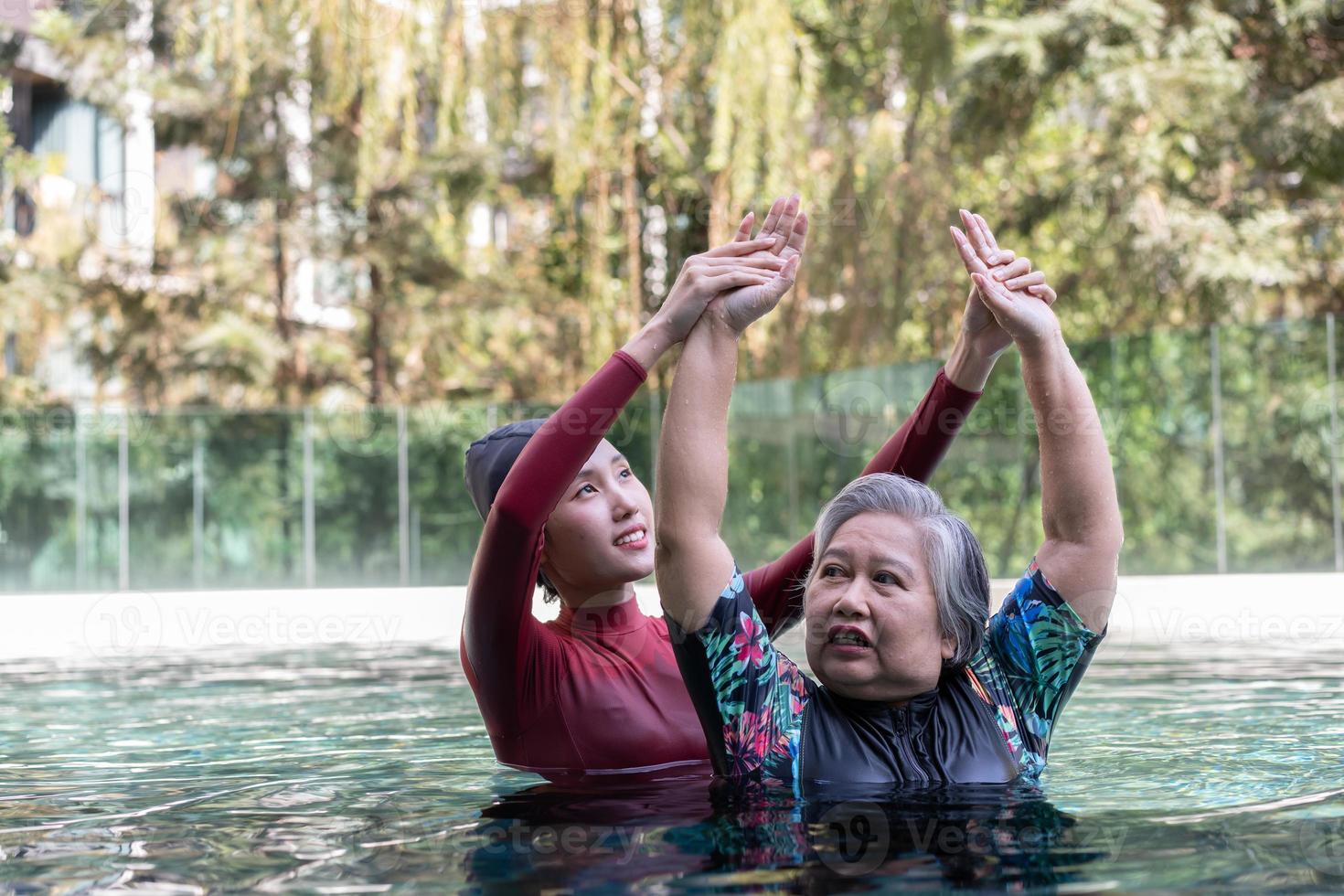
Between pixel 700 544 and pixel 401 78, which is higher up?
pixel 401 78

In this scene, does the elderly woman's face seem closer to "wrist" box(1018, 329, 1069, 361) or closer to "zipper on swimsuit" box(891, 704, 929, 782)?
"zipper on swimsuit" box(891, 704, 929, 782)

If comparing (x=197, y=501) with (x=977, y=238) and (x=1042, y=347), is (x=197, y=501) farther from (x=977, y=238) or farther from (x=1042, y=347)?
(x=1042, y=347)

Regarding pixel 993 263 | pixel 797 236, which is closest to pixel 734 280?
pixel 797 236

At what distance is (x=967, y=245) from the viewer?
258 centimetres

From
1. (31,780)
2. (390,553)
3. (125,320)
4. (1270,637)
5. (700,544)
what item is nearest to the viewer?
(700,544)

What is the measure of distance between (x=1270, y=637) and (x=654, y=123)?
26.1ft

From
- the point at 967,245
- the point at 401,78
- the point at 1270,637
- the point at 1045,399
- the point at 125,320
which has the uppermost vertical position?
the point at 401,78

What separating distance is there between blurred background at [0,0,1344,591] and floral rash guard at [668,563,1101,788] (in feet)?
32.5

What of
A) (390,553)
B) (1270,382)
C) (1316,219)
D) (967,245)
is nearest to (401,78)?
(390,553)

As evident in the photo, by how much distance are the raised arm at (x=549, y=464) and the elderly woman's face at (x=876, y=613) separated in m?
0.43

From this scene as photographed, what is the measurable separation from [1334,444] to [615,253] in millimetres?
6698

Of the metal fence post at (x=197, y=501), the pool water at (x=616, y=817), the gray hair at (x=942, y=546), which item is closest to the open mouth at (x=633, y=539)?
the pool water at (x=616, y=817)

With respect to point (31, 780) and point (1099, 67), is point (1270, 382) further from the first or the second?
point (31, 780)

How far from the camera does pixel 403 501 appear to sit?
597 inches
